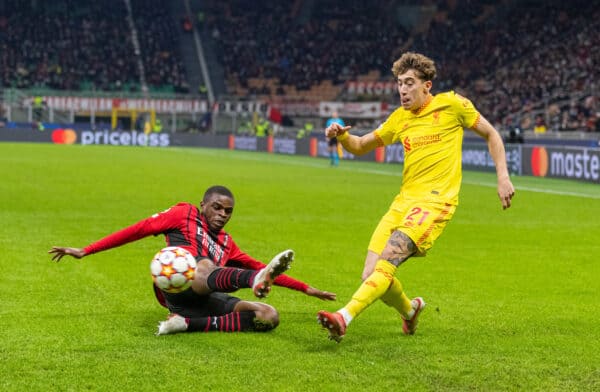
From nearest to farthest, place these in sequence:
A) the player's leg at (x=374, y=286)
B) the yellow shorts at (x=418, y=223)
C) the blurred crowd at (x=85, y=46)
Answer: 1. the player's leg at (x=374, y=286)
2. the yellow shorts at (x=418, y=223)
3. the blurred crowd at (x=85, y=46)

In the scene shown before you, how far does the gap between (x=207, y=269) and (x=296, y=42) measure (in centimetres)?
7069

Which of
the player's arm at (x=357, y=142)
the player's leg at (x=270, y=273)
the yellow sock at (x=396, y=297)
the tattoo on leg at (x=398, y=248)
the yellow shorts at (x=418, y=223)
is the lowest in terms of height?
the yellow sock at (x=396, y=297)

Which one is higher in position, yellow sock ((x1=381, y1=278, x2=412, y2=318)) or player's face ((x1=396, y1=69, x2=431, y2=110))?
player's face ((x1=396, y1=69, x2=431, y2=110))

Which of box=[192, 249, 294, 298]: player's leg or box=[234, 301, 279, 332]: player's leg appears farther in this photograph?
box=[234, 301, 279, 332]: player's leg

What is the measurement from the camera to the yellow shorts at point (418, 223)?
7391 millimetres

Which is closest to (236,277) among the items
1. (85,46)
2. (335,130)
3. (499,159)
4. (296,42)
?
(335,130)

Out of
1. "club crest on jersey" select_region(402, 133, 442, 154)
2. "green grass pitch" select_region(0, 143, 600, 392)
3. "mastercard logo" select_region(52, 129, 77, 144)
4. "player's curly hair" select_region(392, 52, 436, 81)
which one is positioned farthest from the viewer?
"mastercard logo" select_region(52, 129, 77, 144)

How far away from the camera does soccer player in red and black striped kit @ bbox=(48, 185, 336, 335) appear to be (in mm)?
7633

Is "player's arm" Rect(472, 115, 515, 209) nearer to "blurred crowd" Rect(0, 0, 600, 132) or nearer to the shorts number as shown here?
the shorts number

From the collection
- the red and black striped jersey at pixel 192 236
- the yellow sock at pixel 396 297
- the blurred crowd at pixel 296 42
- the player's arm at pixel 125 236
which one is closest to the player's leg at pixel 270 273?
the red and black striped jersey at pixel 192 236

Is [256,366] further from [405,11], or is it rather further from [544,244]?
[405,11]

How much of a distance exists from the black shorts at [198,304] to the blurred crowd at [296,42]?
49.6 metres

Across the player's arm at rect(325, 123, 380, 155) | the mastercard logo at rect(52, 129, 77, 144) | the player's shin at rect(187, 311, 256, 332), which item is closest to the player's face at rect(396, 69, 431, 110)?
the player's arm at rect(325, 123, 380, 155)

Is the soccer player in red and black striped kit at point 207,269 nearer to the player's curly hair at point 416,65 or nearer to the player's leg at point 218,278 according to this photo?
the player's leg at point 218,278
